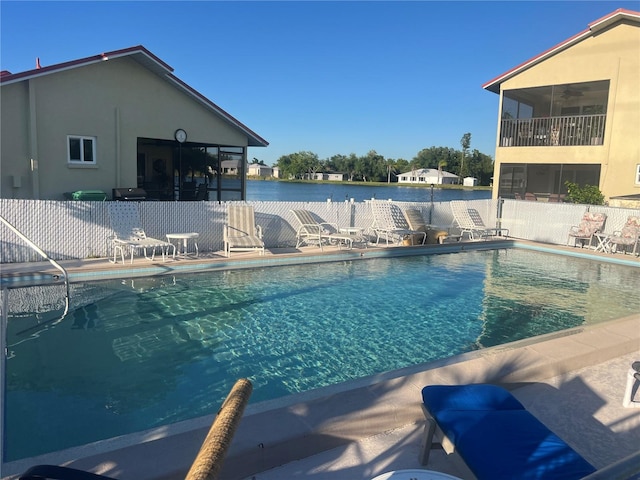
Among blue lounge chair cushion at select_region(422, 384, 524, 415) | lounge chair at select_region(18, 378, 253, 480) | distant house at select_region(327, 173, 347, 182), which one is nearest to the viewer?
lounge chair at select_region(18, 378, 253, 480)

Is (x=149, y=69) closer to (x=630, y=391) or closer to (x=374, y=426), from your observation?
(x=374, y=426)

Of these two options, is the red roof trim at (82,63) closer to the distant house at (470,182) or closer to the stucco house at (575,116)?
the stucco house at (575,116)

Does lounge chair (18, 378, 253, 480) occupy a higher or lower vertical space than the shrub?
lower

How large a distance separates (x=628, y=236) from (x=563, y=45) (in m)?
8.12

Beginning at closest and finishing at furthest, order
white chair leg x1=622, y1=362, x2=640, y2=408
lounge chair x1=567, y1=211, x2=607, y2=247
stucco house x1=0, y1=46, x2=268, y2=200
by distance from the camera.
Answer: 1. white chair leg x1=622, y1=362, x2=640, y2=408
2. stucco house x1=0, y1=46, x2=268, y2=200
3. lounge chair x1=567, y1=211, x2=607, y2=247

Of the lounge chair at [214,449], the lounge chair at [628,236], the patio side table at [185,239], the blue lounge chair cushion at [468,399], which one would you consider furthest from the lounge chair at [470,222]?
the lounge chair at [214,449]

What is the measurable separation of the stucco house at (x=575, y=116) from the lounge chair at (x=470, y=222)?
4.66 m

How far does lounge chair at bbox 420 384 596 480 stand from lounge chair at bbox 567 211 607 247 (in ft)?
36.8

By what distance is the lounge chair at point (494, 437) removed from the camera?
2.26 metres

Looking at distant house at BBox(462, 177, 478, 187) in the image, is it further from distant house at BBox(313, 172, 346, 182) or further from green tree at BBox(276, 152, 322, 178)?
green tree at BBox(276, 152, 322, 178)

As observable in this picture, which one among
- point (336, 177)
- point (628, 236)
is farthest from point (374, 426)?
point (336, 177)

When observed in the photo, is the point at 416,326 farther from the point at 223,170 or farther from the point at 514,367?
the point at 223,170

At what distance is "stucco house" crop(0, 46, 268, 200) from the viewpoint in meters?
10.9

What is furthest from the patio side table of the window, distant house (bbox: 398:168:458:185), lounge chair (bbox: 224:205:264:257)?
distant house (bbox: 398:168:458:185)
